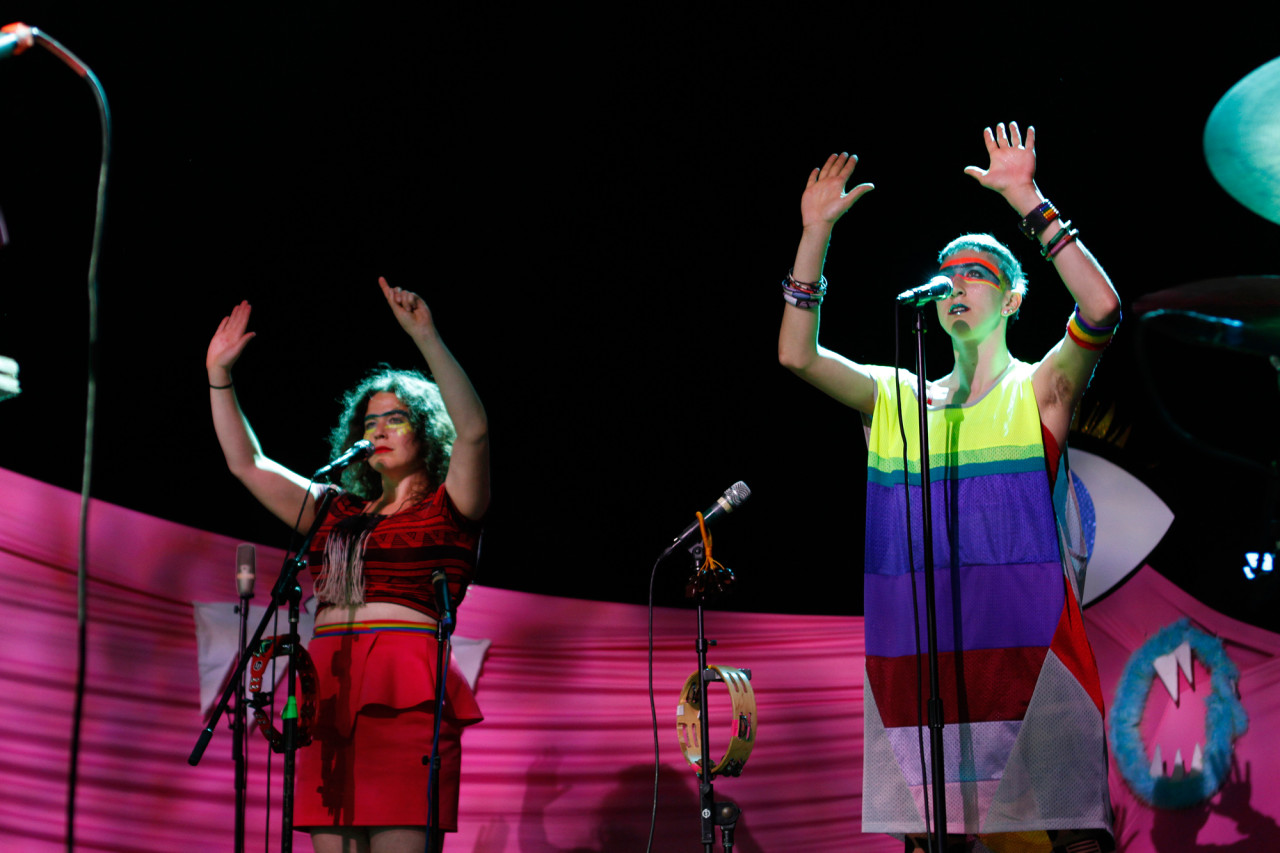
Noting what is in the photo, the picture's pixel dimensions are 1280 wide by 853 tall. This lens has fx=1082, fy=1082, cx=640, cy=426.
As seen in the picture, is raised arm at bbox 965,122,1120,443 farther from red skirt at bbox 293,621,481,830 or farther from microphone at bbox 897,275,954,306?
red skirt at bbox 293,621,481,830

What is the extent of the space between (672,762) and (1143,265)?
100 inches

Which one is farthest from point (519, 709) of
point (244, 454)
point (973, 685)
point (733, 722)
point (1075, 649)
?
point (1075, 649)

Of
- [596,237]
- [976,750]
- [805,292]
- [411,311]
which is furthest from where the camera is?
[596,237]

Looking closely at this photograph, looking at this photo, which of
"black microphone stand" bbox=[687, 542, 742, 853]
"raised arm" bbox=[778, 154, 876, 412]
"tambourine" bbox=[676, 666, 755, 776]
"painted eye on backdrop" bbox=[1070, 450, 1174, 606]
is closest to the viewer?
"raised arm" bbox=[778, 154, 876, 412]

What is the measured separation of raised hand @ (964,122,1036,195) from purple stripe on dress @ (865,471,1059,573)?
2.32 feet

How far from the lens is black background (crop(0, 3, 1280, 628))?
3.72 meters

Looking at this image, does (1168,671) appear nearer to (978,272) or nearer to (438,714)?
(978,272)

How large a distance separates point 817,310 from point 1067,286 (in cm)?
60

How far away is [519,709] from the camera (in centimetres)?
412

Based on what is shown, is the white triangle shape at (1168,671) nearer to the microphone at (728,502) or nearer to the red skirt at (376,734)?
the microphone at (728,502)

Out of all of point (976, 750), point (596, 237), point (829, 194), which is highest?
point (596, 237)

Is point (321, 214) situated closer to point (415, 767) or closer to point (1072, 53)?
point (415, 767)

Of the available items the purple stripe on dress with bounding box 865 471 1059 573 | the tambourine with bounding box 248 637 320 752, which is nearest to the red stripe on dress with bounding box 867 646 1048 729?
the purple stripe on dress with bounding box 865 471 1059 573

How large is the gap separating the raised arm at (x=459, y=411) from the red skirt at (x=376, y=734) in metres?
0.40
